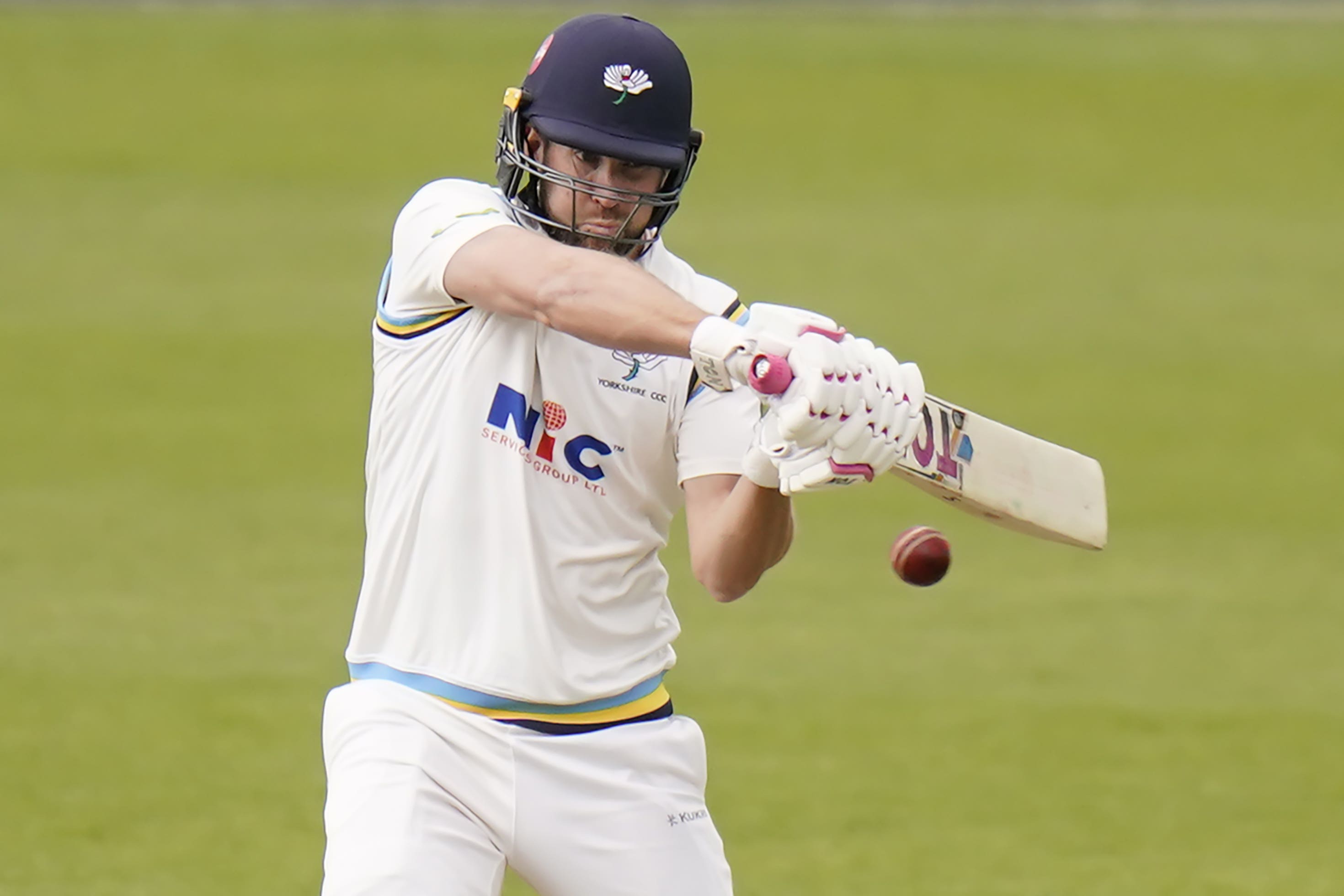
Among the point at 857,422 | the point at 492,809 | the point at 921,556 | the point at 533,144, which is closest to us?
the point at 857,422

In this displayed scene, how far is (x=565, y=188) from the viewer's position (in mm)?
3719

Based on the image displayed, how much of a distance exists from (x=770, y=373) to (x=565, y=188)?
30.6 inches

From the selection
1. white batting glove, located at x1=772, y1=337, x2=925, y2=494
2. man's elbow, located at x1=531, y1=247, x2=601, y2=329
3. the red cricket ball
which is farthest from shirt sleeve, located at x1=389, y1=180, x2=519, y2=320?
the red cricket ball

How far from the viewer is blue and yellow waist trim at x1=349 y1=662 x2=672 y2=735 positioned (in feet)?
12.2

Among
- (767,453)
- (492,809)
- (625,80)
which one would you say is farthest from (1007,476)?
(492,809)

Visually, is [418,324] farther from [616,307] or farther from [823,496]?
[823,496]

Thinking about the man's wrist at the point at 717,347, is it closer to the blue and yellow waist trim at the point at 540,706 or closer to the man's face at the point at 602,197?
the man's face at the point at 602,197

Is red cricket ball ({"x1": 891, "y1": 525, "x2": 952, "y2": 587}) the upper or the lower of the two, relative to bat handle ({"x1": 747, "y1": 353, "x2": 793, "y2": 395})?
lower

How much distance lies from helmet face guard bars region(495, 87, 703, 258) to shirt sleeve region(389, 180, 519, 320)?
0.16 feet

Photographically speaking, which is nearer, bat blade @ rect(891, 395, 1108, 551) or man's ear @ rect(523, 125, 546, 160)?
bat blade @ rect(891, 395, 1108, 551)

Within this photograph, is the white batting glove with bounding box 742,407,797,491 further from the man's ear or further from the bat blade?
the man's ear

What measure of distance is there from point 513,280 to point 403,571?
2.03ft

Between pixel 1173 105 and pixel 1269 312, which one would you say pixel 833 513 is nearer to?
pixel 1269 312

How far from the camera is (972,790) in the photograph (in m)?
6.64
